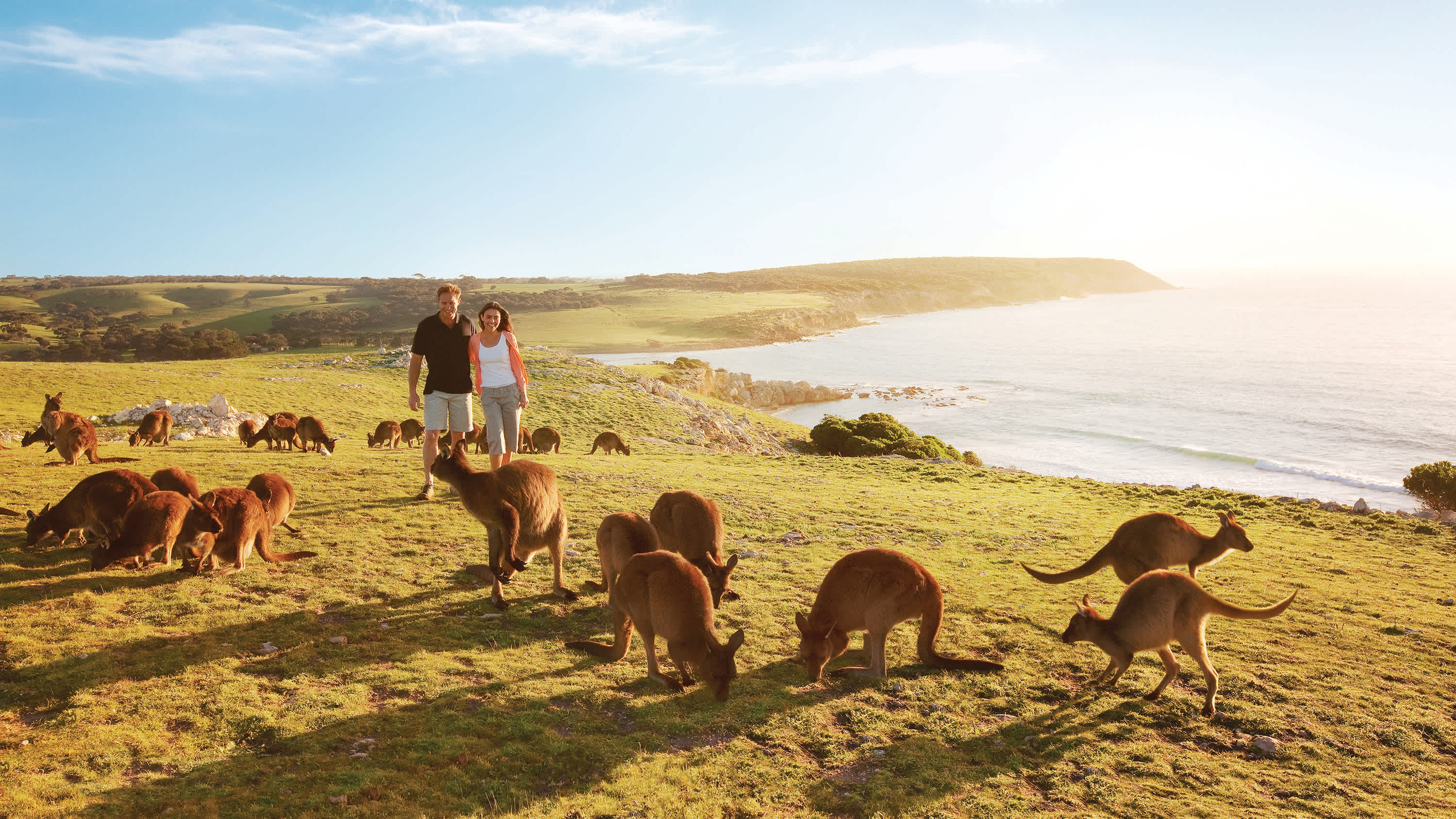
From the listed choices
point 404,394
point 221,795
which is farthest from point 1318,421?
point 221,795

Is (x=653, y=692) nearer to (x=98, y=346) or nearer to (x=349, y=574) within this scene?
(x=349, y=574)

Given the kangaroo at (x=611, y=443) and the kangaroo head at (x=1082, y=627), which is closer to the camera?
the kangaroo head at (x=1082, y=627)

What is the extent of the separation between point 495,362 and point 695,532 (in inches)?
170

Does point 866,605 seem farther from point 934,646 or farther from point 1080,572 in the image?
point 1080,572

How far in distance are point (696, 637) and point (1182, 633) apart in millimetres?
4549

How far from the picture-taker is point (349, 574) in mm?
8227

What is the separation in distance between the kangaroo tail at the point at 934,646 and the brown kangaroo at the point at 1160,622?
2.95 ft

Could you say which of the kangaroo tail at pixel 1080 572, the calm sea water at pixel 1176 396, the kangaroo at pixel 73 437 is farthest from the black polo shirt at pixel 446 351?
the calm sea water at pixel 1176 396

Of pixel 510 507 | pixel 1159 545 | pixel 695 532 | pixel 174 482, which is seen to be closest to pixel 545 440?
pixel 174 482

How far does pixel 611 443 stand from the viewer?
25.4 meters

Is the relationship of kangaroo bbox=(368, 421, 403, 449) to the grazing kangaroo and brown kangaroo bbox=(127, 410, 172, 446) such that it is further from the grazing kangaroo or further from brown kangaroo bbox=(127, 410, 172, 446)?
the grazing kangaroo

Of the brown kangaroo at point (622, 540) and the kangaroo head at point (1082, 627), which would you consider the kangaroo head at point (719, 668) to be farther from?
the kangaroo head at point (1082, 627)

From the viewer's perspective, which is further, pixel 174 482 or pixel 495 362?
pixel 495 362

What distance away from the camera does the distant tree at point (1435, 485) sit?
2294 cm
